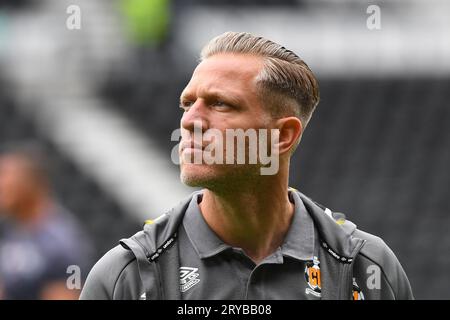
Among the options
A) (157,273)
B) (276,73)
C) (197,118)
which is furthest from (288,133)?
(157,273)

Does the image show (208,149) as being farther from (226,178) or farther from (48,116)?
(48,116)

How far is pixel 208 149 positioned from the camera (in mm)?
2672

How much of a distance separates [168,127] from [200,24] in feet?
3.90

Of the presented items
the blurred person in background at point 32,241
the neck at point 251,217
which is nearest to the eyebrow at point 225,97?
the neck at point 251,217

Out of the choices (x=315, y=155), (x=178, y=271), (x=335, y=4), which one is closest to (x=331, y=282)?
(x=178, y=271)

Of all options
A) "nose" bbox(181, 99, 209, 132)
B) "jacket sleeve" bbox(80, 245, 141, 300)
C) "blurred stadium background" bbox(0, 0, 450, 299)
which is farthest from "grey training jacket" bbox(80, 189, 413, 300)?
"blurred stadium background" bbox(0, 0, 450, 299)

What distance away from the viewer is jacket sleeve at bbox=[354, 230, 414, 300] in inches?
106

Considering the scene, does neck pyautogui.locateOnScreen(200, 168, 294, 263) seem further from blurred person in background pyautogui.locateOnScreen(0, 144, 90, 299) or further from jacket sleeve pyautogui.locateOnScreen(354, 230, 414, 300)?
blurred person in background pyautogui.locateOnScreen(0, 144, 90, 299)

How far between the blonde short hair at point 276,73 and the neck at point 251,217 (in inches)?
8.6

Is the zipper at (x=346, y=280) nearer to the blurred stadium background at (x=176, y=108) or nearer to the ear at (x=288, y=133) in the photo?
the ear at (x=288, y=133)

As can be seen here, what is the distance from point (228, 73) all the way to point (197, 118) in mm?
153

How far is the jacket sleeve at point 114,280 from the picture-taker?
8.35ft

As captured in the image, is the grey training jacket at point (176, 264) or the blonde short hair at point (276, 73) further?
the blonde short hair at point (276, 73)

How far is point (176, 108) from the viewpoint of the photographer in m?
9.46
